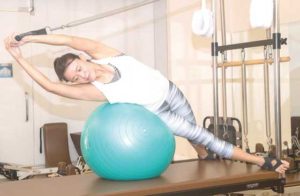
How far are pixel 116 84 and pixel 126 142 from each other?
1.25 feet

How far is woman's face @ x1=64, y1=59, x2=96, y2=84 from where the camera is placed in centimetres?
274

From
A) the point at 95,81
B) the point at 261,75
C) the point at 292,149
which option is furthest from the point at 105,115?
the point at 261,75

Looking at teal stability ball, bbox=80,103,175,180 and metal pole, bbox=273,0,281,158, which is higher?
metal pole, bbox=273,0,281,158

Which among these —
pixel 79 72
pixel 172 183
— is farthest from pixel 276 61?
pixel 79 72

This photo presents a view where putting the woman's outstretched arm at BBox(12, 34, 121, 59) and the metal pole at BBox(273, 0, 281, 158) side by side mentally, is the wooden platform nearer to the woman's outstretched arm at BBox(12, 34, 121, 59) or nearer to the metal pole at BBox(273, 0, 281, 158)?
the metal pole at BBox(273, 0, 281, 158)

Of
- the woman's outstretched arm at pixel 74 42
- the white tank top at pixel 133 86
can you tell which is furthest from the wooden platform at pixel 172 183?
the woman's outstretched arm at pixel 74 42

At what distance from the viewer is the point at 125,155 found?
8.82ft

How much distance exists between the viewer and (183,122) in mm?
3082

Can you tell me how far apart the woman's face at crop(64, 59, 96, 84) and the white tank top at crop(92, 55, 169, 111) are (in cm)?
6

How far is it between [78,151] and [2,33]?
1788 mm

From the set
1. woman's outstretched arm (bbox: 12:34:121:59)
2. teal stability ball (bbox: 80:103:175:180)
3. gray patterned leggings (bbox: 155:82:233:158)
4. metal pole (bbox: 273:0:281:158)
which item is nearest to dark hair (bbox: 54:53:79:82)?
woman's outstretched arm (bbox: 12:34:121:59)

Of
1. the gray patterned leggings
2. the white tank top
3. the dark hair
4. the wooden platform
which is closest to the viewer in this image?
the wooden platform

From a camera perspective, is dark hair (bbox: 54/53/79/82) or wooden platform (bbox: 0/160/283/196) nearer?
wooden platform (bbox: 0/160/283/196)

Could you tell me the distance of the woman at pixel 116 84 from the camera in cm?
276
